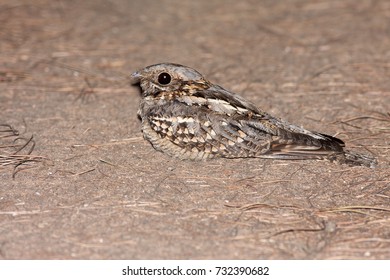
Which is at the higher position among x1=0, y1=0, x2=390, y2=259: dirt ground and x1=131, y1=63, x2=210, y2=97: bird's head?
x1=131, y1=63, x2=210, y2=97: bird's head

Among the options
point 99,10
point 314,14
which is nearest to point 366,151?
point 314,14

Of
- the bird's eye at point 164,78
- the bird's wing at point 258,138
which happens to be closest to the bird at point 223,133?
the bird's wing at point 258,138

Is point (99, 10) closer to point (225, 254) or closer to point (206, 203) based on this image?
point (206, 203)

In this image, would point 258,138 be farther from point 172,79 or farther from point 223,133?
point 172,79

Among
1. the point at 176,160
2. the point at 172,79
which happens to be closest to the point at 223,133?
the point at 176,160

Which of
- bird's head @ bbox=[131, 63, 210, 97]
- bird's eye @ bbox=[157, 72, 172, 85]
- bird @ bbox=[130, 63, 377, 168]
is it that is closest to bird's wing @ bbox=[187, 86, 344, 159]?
bird @ bbox=[130, 63, 377, 168]

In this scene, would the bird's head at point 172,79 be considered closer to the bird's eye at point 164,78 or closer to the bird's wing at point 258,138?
the bird's eye at point 164,78

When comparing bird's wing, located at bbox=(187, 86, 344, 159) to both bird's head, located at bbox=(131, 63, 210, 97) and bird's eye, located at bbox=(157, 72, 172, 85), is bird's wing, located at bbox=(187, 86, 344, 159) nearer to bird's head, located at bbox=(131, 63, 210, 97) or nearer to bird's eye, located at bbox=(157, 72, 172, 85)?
bird's head, located at bbox=(131, 63, 210, 97)
